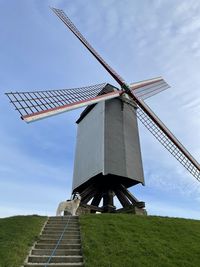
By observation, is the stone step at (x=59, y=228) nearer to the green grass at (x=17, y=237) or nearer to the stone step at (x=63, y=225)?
the stone step at (x=63, y=225)

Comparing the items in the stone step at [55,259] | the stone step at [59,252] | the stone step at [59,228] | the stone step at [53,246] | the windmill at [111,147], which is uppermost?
the windmill at [111,147]

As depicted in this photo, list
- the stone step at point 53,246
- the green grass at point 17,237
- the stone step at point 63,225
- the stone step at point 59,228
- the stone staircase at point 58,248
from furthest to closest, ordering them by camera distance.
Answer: the stone step at point 63,225, the stone step at point 59,228, the stone step at point 53,246, the stone staircase at point 58,248, the green grass at point 17,237

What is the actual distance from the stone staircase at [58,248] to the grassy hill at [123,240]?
23cm

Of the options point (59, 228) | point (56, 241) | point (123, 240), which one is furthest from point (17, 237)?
point (123, 240)

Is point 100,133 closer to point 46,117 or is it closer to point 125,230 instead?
point 46,117

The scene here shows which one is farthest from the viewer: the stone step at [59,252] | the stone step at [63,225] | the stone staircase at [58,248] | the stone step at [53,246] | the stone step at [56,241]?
the stone step at [63,225]

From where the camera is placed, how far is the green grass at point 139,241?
826cm

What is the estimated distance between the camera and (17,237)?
31.2 ft

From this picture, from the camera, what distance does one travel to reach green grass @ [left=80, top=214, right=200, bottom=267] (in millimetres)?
8263

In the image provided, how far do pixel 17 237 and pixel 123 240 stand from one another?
3.49 meters

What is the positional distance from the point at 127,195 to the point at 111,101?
6.63 metres

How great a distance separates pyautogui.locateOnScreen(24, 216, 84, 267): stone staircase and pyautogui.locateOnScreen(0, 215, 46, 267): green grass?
0.74 ft

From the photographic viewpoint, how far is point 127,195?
1827 centimetres

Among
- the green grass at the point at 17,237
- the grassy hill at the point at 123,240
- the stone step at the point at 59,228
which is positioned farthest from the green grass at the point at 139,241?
the green grass at the point at 17,237
